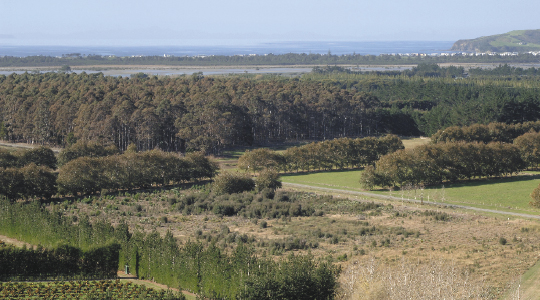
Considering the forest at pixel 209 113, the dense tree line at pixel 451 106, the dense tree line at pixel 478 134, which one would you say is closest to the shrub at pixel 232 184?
the forest at pixel 209 113

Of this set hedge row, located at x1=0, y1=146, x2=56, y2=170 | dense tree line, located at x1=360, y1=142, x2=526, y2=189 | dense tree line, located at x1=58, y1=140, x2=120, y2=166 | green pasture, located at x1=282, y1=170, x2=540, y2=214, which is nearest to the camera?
green pasture, located at x1=282, y1=170, x2=540, y2=214

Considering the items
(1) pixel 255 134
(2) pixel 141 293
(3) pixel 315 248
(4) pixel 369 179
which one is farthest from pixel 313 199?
(1) pixel 255 134

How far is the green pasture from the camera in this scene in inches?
1986

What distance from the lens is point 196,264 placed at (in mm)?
28953

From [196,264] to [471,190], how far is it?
3674cm

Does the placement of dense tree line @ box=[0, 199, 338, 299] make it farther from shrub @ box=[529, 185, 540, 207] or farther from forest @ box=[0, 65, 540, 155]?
forest @ box=[0, 65, 540, 155]

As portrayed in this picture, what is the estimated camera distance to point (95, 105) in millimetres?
83125

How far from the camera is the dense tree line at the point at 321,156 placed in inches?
2603

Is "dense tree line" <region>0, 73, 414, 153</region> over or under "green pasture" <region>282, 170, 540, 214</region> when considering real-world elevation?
over

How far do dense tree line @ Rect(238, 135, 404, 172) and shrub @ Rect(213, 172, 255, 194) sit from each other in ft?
27.9

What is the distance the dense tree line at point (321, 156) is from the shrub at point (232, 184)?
8.51m

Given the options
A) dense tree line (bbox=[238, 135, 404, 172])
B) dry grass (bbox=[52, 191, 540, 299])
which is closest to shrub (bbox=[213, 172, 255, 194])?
dry grass (bbox=[52, 191, 540, 299])

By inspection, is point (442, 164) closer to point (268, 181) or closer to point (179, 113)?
point (268, 181)

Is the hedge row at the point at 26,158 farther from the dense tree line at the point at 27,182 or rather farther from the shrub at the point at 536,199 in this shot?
the shrub at the point at 536,199
